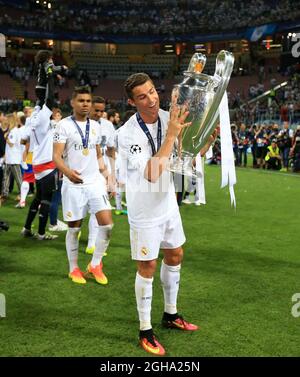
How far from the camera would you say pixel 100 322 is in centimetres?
390

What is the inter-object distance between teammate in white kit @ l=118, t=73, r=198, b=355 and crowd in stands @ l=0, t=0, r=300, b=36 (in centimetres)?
3751

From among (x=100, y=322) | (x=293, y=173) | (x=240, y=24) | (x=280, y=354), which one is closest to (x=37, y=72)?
(x=100, y=322)

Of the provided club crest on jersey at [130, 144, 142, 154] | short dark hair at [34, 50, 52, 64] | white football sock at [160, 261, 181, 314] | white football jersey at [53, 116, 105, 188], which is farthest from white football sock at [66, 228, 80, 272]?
short dark hair at [34, 50, 52, 64]

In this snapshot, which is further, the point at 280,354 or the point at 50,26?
the point at 50,26

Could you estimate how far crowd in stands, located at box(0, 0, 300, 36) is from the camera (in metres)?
40.9

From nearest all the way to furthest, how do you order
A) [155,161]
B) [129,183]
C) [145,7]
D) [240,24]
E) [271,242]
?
[155,161] → [129,183] → [271,242] → [240,24] → [145,7]

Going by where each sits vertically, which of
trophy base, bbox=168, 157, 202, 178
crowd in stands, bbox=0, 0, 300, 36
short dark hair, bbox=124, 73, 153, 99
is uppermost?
crowd in stands, bbox=0, 0, 300, 36

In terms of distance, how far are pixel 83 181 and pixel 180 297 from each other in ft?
4.99

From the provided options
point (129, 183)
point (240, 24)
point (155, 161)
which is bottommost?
point (129, 183)

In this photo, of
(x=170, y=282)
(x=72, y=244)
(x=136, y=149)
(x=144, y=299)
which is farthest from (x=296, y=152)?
(x=136, y=149)

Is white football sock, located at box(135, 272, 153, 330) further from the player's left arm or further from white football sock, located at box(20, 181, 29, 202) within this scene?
white football sock, located at box(20, 181, 29, 202)
